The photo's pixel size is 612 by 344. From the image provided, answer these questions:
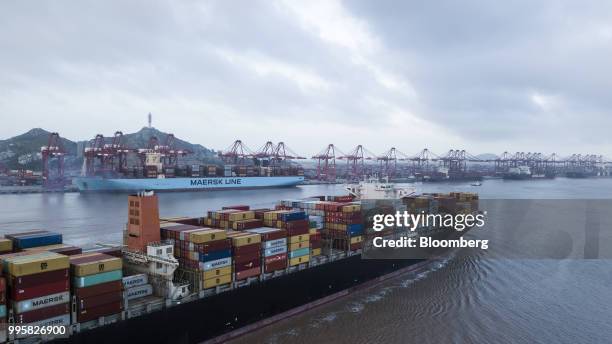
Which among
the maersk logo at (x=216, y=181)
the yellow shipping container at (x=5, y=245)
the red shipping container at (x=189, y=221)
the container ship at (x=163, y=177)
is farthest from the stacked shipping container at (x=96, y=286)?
the maersk logo at (x=216, y=181)

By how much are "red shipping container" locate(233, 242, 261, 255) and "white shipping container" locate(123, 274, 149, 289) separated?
3.57m

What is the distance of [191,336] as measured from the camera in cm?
1417

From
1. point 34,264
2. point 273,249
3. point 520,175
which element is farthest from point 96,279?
point 520,175

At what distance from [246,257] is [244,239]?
2.59ft

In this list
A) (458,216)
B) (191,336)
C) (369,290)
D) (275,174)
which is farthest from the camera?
(275,174)

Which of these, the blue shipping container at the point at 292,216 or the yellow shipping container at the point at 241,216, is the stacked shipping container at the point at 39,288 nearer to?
the yellow shipping container at the point at 241,216

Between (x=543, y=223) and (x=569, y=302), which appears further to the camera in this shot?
(x=543, y=223)

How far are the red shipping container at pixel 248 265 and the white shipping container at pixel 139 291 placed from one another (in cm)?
339

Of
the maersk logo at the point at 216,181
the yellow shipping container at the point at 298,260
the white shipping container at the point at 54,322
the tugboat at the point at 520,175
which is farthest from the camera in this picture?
the tugboat at the point at 520,175

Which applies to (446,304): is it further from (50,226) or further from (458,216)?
(50,226)

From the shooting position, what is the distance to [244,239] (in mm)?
16328

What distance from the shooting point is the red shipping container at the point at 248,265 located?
16.0 m

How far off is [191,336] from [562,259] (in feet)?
86.8

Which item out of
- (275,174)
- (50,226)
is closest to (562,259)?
(50,226)
